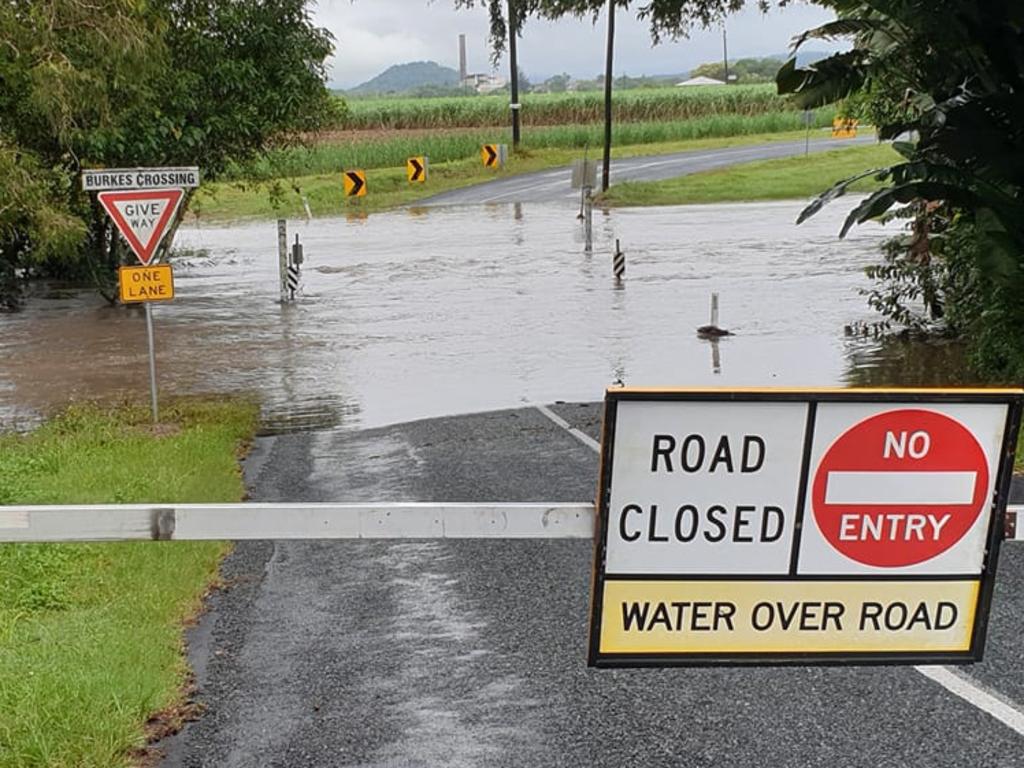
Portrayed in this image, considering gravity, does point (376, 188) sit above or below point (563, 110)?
below

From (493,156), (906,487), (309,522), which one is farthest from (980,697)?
(493,156)

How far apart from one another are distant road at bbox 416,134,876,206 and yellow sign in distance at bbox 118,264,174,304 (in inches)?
1415

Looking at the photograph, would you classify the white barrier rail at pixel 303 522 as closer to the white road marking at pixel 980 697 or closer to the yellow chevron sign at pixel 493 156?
the white road marking at pixel 980 697

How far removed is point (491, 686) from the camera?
6438 mm

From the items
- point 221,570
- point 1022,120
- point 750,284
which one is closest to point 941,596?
point 221,570

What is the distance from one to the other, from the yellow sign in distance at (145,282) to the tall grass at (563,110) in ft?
211

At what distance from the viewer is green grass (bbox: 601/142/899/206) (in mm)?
48469

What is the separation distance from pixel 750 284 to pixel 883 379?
11.2 meters

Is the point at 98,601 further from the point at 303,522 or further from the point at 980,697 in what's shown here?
the point at 980,697

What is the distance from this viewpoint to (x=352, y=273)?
3297 centimetres

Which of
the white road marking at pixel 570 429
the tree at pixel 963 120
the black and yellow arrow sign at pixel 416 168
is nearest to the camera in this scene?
the tree at pixel 963 120

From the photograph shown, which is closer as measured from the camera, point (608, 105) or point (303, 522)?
point (303, 522)

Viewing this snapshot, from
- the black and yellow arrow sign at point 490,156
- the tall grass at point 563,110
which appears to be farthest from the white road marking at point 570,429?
the tall grass at point 563,110

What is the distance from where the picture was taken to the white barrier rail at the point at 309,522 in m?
4.11
